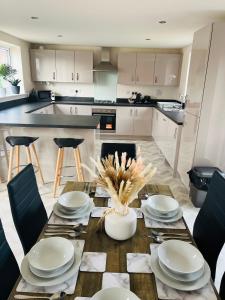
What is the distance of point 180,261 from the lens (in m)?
1.01

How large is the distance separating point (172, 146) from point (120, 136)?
223cm

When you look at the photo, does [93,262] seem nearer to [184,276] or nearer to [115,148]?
[184,276]

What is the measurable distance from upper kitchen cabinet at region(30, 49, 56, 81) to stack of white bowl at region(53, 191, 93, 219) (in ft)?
15.6

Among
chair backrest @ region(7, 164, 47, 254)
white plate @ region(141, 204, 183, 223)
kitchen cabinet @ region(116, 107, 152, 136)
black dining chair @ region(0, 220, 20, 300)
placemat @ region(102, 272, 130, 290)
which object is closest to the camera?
placemat @ region(102, 272, 130, 290)

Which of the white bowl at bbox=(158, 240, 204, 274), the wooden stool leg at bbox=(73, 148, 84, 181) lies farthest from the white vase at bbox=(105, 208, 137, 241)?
the wooden stool leg at bbox=(73, 148, 84, 181)

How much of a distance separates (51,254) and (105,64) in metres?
5.19

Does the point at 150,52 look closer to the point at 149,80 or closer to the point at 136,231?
the point at 149,80

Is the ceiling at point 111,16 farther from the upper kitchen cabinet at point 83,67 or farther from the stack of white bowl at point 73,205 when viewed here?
the stack of white bowl at point 73,205

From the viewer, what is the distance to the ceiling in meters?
2.27

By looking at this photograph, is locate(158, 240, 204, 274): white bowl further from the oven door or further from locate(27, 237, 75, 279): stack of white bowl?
the oven door

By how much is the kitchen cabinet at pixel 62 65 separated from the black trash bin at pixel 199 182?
389 cm

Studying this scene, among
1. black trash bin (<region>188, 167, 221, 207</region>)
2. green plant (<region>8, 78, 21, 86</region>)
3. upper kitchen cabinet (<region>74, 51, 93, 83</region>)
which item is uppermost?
upper kitchen cabinet (<region>74, 51, 93, 83</region>)

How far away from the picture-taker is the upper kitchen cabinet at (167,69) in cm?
538

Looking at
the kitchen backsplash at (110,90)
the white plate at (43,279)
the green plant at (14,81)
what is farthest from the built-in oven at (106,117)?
the white plate at (43,279)
